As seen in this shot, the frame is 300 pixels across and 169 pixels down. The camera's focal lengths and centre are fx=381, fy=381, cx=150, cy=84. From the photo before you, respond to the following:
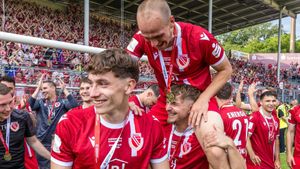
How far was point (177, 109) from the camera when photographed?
3338mm

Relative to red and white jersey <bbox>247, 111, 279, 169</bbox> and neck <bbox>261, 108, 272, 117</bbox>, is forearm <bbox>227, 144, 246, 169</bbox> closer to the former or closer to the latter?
red and white jersey <bbox>247, 111, 279, 169</bbox>

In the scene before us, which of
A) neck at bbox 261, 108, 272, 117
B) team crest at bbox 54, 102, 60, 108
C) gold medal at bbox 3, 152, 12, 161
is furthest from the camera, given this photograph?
team crest at bbox 54, 102, 60, 108

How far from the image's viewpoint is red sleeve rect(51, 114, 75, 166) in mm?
2295

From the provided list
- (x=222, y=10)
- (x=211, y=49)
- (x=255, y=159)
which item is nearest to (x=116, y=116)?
(x=211, y=49)

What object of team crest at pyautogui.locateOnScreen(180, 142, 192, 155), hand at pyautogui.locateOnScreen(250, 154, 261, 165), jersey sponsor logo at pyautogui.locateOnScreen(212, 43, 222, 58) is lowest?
hand at pyautogui.locateOnScreen(250, 154, 261, 165)

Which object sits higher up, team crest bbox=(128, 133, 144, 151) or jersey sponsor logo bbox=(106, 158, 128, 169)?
team crest bbox=(128, 133, 144, 151)

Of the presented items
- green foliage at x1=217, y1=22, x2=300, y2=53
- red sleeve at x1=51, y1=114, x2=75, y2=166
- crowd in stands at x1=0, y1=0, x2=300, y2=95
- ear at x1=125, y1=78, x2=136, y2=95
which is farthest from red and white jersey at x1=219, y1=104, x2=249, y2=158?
green foliage at x1=217, y1=22, x2=300, y2=53

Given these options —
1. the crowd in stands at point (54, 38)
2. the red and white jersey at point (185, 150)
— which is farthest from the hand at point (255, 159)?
the red and white jersey at point (185, 150)

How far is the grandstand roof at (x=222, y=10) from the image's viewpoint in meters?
18.6

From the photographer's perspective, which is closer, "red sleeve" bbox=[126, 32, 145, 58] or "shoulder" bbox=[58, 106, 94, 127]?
"shoulder" bbox=[58, 106, 94, 127]

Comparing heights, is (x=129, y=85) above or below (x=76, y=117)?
above

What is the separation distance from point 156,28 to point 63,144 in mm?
1009

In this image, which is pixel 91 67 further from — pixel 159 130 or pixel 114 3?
pixel 114 3

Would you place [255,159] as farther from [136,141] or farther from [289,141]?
[136,141]
